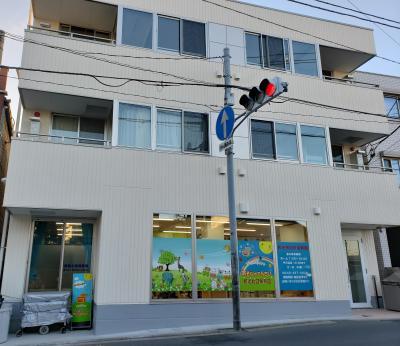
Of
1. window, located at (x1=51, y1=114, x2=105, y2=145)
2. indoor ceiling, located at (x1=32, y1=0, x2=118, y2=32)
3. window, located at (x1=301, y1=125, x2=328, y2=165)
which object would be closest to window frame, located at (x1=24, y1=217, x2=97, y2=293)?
window, located at (x1=51, y1=114, x2=105, y2=145)

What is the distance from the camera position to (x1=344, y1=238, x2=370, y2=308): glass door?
A: 15133 mm

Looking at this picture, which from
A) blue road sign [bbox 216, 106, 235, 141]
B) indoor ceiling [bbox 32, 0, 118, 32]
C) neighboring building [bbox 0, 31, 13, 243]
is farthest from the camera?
neighboring building [bbox 0, 31, 13, 243]

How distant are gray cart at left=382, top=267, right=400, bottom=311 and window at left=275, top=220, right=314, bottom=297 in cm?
376

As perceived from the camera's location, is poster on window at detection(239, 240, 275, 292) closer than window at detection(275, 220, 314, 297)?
Yes

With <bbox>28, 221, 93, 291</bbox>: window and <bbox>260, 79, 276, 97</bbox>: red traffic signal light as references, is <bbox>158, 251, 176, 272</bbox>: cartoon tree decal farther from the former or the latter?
<bbox>260, 79, 276, 97</bbox>: red traffic signal light

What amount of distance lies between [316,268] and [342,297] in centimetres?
119

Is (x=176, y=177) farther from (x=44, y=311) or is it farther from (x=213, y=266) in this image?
(x=44, y=311)

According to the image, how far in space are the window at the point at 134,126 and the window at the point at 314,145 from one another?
5.39 m

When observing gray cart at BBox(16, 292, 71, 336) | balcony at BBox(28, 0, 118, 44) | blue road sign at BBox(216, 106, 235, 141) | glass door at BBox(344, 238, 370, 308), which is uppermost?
balcony at BBox(28, 0, 118, 44)

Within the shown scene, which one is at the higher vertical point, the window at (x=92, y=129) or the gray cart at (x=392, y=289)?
the window at (x=92, y=129)

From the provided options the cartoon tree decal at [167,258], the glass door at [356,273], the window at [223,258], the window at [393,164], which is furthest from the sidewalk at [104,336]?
the window at [393,164]

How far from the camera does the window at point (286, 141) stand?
13.8 meters

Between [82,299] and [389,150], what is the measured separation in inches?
547

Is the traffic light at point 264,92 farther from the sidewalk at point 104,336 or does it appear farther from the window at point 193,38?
the sidewalk at point 104,336
